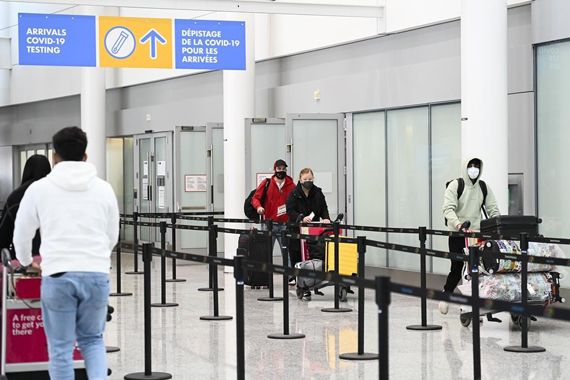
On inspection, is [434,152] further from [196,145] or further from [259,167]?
[196,145]

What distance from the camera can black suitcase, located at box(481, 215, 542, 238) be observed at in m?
12.0

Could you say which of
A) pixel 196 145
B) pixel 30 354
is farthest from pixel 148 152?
pixel 30 354

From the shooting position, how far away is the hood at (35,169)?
8.46 m

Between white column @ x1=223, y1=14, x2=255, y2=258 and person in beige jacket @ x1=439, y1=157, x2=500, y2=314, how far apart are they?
7.03 metres

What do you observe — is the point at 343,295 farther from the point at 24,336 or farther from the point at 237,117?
the point at 24,336

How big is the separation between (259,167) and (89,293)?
1301 cm

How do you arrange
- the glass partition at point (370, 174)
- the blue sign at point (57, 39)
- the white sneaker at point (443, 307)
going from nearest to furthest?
the white sneaker at point (443, 307) → the blue sign at point (57, 39) → the glass partition at point (370, 174)

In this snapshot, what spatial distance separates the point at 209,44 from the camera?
61.7ft

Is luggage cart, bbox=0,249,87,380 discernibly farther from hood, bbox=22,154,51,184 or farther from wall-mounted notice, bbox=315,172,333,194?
wall-mounted notice, bbox=315,172,333,194

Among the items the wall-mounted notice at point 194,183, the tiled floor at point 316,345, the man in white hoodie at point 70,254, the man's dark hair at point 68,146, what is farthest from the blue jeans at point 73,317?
the wall-mounted notice at point 194,183

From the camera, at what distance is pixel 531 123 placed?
48.1 ft

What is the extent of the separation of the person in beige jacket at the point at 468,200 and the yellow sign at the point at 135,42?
23.8ft

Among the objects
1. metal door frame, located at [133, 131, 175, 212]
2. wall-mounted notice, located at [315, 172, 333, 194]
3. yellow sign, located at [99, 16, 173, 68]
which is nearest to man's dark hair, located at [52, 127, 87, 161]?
yellow sign, located at [99, 16, 173, 68]

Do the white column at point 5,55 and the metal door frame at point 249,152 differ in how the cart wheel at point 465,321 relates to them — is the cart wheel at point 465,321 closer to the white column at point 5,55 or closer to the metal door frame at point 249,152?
the metal door frame at point 249,152
